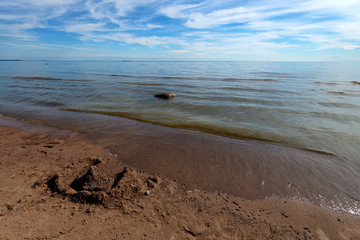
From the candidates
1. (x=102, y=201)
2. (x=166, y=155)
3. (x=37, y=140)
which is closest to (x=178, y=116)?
(x=166, y=155)

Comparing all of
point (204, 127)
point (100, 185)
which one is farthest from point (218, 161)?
point (100, 185)

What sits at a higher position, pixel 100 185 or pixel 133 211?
pixel 100 185

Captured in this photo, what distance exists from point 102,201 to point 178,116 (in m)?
7.14

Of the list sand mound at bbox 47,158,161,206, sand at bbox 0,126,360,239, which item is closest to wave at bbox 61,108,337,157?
sand at bbox 0,126,360,239

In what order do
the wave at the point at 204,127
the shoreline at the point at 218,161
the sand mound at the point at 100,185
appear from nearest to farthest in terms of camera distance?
the sand mound at the point at 100,185
the shoreline at the point at 218,161
the wave at the point at 204,127

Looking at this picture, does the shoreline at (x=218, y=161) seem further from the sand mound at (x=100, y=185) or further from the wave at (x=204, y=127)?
the sand mound at (x=100, y=185)

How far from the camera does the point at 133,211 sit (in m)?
3.29

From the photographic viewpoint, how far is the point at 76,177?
4148 millimetres

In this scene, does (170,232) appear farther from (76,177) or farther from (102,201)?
(76,177)

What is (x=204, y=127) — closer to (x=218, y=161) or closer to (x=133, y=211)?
(x=218, y=161)

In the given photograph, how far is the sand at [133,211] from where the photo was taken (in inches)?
115

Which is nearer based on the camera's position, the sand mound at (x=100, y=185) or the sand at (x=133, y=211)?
the sand at (x=133, y=211)

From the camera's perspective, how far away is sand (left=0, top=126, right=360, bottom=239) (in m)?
2.91

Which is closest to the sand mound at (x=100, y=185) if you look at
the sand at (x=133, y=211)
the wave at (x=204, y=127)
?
the sand at (x=133, y=211)
